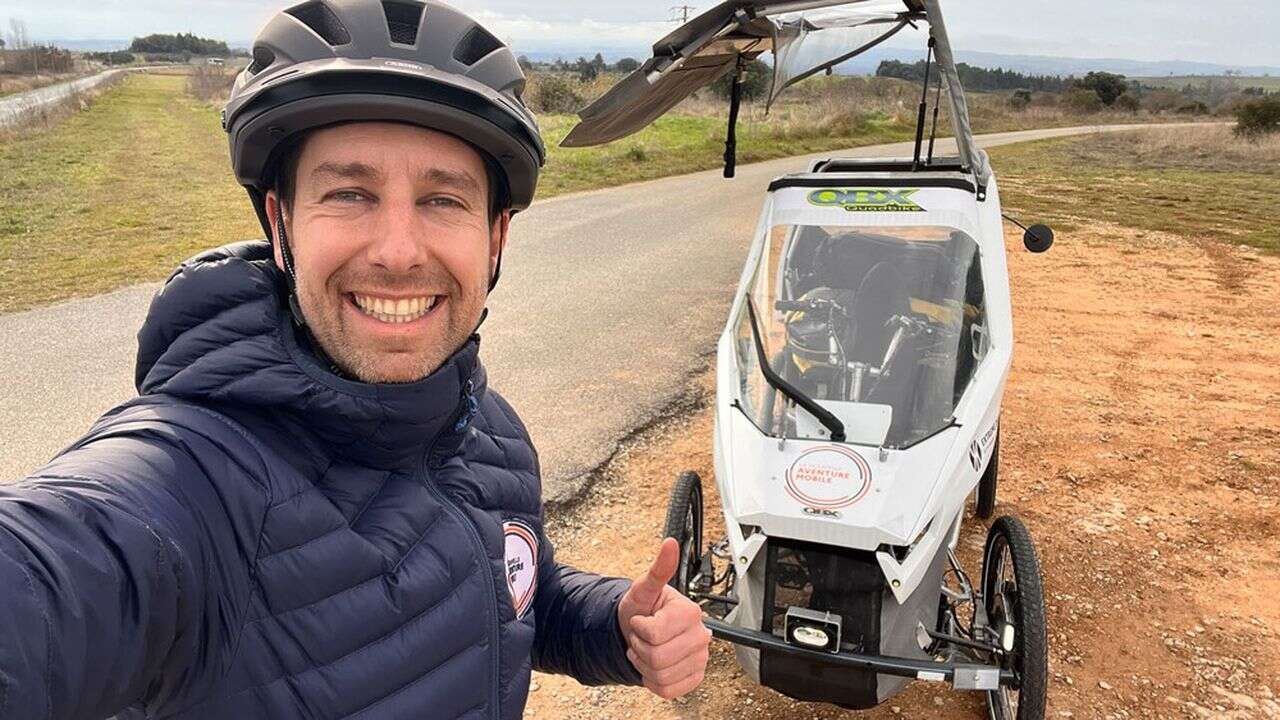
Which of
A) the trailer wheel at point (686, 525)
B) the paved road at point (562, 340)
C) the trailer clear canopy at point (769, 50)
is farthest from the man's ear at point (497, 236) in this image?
the paved road at point (562, 340)

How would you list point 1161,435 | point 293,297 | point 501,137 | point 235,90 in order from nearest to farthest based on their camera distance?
1. point 293,297
2. point 501,137
3. point 235,90
4. point 1161,435

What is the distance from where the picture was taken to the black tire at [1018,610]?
2.85 metres

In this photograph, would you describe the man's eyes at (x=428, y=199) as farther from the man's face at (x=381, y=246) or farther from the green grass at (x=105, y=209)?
the green grass at (x=105, y=209)

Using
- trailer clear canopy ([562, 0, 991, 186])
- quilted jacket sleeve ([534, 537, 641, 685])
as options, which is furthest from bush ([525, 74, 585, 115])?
quilted jacket sleeve ([534, 537, 641, 685])

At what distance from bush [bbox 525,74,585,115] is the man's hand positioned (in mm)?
32609

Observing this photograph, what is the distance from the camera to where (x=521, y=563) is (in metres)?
1.50

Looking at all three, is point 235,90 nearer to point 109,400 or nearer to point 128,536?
point 128,536

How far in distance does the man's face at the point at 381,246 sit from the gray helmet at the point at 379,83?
52mm

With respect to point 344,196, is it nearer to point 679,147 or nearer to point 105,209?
point 105,209

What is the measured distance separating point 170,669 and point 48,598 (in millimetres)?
203

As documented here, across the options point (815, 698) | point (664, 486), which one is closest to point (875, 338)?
point (815, 698)

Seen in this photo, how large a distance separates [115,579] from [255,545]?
0.18m

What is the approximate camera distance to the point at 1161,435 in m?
6.22

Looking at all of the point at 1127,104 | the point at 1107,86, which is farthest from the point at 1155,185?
the point at 1107,86
